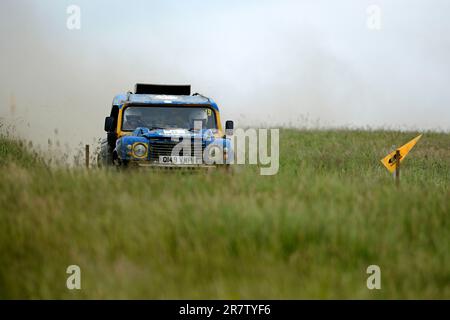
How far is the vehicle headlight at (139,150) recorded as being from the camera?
12.8 meters

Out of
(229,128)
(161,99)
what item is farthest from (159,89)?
(229,128)

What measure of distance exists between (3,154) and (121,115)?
10.2ft

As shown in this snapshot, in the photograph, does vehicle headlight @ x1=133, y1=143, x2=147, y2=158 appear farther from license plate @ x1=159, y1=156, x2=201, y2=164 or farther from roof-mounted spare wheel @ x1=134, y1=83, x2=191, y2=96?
roof-mounted spare wheel @ x1=134, y1=83, x2=191, y2=96

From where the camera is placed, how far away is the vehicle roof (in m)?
13.9

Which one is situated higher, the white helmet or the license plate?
the white helmet

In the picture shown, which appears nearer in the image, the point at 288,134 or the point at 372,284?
the point at 372,284

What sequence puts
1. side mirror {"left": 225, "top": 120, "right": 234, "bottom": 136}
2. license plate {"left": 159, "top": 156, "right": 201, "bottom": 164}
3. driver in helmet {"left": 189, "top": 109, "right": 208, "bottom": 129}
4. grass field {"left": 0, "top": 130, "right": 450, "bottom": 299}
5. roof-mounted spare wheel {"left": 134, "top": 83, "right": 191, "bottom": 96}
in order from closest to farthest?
grass field {"left": 0, "top": 130, "right": 450, "bottom": 299}
license plate {"left": 159, "top": 156, "right": 201, "bottom": 164}
side mirror {"left": 225, "top": 120, "right": 234, "bottom": 136}
driver in helmet {"left": 189, "top": 109, "right": 208, "bottom": 129}
roof-mounted spare wheel {"left": 134, "top": 83, "right": 191, "bottom": 96}

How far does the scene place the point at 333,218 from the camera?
301 inches

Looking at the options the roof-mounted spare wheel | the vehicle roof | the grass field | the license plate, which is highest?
the roof-mounted spare wheel

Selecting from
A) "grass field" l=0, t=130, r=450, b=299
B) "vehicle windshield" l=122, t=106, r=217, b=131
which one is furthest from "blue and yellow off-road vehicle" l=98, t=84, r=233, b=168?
"grass field" l=0, t=130, r=450, b=299

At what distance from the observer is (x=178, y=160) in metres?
12.8

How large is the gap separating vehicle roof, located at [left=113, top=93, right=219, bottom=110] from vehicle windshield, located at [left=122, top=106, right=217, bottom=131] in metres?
0.12
